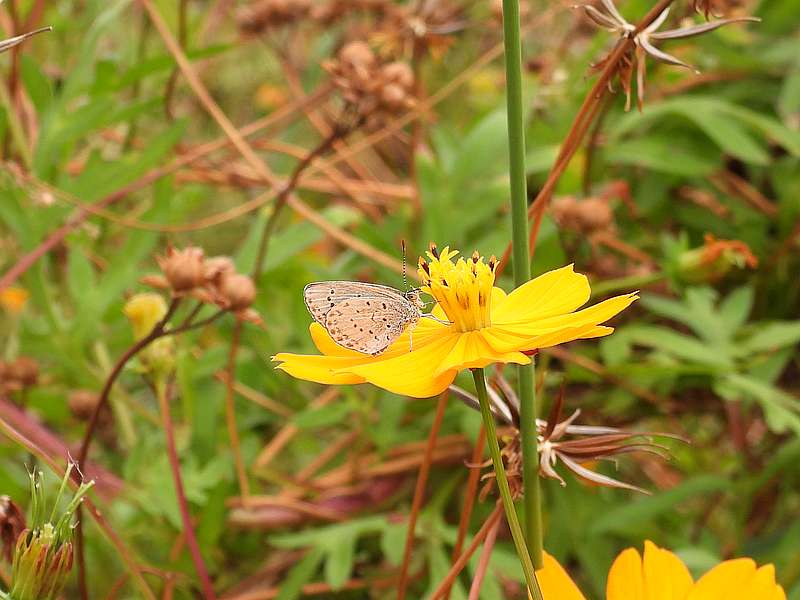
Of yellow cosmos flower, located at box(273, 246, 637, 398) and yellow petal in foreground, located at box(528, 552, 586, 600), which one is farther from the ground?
yellow cosmos flower, located at box(273, 246, 637, 398)

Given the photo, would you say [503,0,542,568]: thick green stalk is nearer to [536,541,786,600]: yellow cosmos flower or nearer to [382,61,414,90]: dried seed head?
[536,541,786,600]: yellow cosmos flower

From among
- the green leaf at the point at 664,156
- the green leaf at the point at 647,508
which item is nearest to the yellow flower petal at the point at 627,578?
the green leaf at the point at 647,508

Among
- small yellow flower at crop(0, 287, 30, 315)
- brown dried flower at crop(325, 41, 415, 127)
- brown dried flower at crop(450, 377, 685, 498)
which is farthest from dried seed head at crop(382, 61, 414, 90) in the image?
small yellow flower at crop(0, 287, 30, 315)

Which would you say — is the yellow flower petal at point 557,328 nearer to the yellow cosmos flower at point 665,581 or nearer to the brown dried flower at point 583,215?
the yellow cosmos flower at point 665,581

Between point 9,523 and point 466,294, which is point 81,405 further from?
point 466,294

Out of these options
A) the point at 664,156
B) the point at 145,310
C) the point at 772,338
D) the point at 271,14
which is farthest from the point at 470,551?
the point at 271,14

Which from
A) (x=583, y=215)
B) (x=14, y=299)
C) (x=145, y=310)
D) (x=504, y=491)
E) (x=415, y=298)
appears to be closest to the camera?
(x=504, y=491)

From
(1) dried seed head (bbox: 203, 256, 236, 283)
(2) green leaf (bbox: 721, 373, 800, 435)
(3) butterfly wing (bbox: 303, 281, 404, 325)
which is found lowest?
(2) green leaf (bbox: 721, 373, 800, 435)
